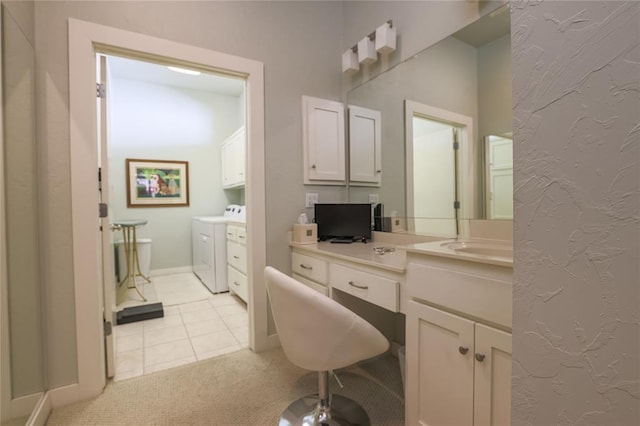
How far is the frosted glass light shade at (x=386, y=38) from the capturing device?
6.46 feet

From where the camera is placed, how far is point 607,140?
0.43 meters

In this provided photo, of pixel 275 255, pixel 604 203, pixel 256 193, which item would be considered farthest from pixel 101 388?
pixel 604 203

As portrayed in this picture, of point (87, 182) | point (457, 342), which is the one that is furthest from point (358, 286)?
point (87, 182)

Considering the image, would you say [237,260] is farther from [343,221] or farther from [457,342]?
[457,342]

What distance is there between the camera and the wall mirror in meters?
1.48

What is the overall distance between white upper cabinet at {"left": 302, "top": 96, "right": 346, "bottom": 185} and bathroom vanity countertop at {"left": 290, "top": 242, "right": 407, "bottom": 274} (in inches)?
22.7

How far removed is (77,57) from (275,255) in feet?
5.30

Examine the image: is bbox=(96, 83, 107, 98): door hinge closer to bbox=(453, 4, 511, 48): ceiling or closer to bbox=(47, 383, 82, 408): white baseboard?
bbox=(47, 383, 82, 408): white baseboard

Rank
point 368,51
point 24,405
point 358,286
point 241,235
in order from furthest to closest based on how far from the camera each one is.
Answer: point 241,235, point 368,51, point 358,286, point 24,405

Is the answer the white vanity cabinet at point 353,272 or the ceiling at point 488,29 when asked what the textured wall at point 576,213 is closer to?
the white vanity cabinet at point 353,272

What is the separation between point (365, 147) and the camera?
234 cm

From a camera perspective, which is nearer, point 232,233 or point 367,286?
point 367,286

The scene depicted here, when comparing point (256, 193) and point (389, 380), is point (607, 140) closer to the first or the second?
point (389, 380)

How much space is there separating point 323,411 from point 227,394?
610 mm
